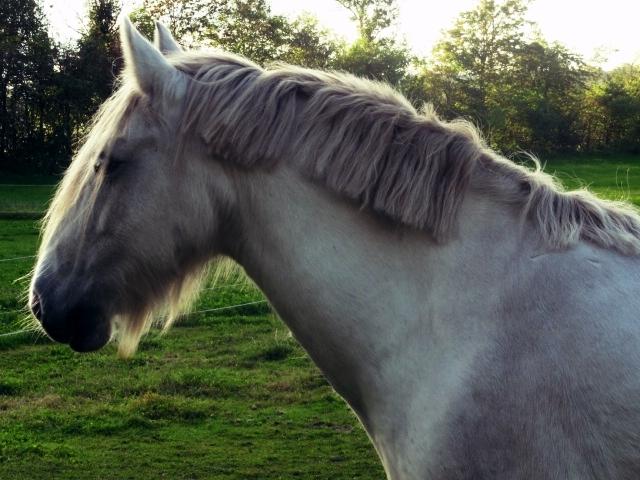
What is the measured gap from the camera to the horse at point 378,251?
2176 mm

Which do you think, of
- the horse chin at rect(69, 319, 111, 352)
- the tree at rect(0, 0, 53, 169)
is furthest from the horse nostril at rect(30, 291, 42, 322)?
the tree at rect(0, 0, 53, 169)

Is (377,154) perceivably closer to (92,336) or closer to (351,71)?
(92,336)

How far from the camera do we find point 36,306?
2.54 m

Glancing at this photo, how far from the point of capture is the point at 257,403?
21.4 feet

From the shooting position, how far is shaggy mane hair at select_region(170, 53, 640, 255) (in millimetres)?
2367

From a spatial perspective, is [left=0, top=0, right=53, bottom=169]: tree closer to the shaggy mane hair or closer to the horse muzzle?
the horse muzzle

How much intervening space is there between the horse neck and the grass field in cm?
185

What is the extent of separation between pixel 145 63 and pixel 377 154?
813 millimetres

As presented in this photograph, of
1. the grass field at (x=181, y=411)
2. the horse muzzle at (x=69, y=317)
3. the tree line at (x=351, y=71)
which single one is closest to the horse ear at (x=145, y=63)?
the horse muzzle at (x=69, y=317)

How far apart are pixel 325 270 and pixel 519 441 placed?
78 centimetres

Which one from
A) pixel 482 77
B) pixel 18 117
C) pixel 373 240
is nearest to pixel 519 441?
pixel 373 240

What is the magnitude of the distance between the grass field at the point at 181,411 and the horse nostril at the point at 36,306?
2.45 meters

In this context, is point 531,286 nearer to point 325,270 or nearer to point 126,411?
point 325,270

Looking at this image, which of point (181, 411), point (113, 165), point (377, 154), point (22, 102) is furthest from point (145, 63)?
point (22, 102)
